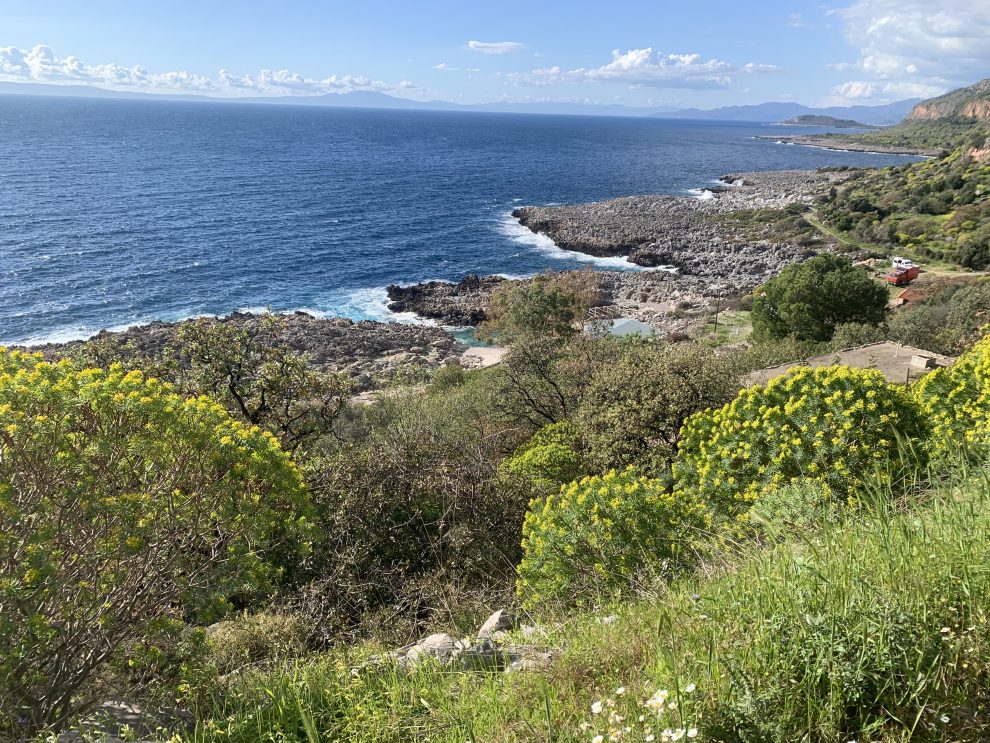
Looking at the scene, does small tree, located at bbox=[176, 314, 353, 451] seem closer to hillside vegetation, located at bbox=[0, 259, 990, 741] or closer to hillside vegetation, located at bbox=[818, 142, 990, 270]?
hillside vegetation, located at bbox=[0, 259, 990, 741]

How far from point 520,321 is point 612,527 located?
94.7ft

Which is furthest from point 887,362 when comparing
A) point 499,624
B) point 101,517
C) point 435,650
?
point 101,517

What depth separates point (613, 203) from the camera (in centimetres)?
8612

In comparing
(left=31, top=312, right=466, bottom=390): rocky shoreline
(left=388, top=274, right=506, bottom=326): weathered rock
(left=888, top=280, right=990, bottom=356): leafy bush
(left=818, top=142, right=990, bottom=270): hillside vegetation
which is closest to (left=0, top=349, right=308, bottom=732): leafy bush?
(left=888, top=280, right=990, bottom=356): leafy bush

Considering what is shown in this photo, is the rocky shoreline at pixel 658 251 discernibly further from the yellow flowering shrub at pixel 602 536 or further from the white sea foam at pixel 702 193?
the yellow flowering shrub at pixel 602 536

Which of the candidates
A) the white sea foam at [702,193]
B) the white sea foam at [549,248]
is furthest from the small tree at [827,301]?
the white sea foam at [702,193]

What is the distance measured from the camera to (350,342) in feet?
132

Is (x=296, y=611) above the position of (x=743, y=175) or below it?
below

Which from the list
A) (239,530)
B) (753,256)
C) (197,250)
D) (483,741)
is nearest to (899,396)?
(483,741)

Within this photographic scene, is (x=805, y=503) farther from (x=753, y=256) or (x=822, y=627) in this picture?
(x=753, y=256)

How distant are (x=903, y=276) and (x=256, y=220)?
6337 centimetres

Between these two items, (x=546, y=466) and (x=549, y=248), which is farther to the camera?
(x=549, y=248)

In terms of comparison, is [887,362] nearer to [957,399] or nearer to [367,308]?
[957,399]

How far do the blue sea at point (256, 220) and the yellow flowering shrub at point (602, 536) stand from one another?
1552 inches
